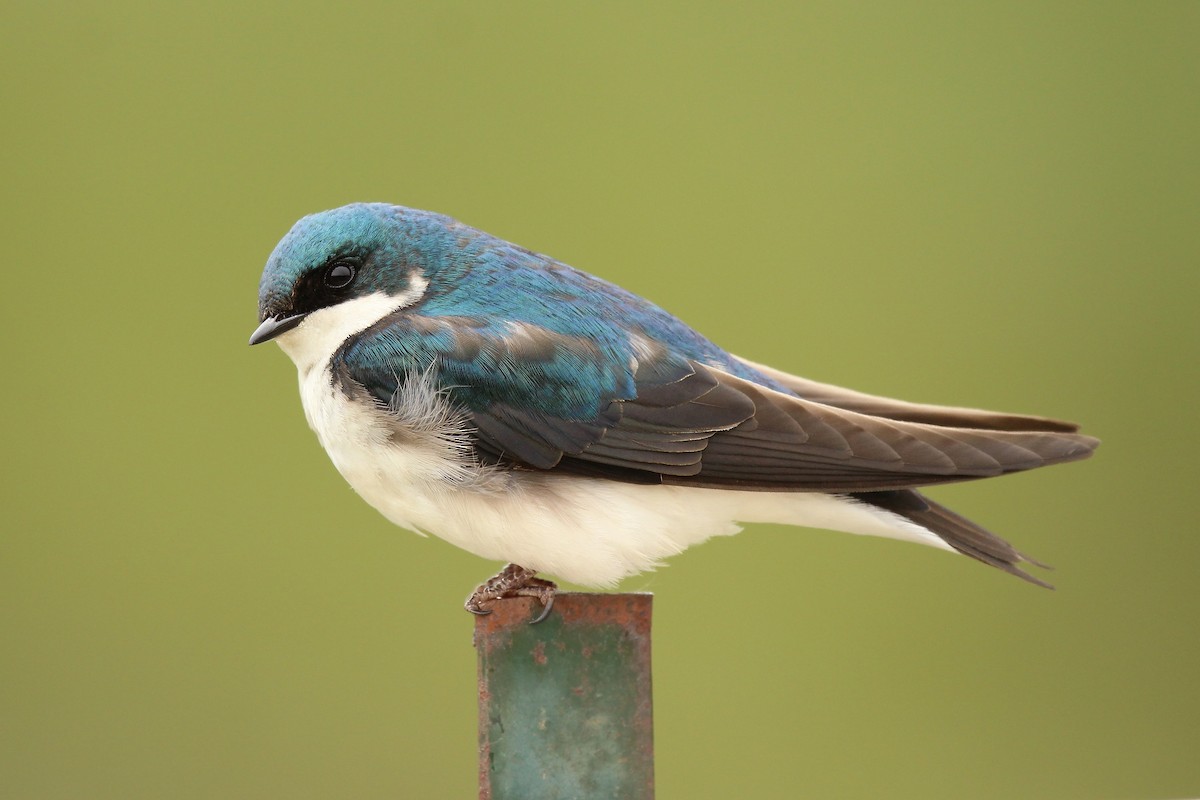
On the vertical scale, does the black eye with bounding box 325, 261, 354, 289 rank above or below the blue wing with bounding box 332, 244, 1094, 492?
above

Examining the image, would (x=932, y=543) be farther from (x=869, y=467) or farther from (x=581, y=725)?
(x=581, y=725)

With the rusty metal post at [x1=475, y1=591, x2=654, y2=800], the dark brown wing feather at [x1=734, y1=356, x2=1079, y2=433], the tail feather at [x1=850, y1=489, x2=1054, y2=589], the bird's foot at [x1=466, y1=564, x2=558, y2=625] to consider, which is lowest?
the rusty metal post at [x1=475, y1=591, x2=654, y2=800]

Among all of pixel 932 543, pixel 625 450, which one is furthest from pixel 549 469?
pixel 932 543

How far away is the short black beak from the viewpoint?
1.67 meters

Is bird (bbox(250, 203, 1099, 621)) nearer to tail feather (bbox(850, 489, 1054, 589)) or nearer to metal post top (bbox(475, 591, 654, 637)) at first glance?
tail feather (bbox(850, 489, 1054, 589))

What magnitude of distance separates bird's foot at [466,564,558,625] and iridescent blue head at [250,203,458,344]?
1.30 ft

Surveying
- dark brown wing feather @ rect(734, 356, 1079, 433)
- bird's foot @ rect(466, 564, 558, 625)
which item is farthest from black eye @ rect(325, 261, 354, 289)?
dark brown wing feather @ rect(734, 356, 1079, 433)

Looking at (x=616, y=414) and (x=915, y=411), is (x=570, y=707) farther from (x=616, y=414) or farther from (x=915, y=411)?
(x=915, y=411)

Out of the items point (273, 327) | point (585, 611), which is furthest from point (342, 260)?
point (585, 611)

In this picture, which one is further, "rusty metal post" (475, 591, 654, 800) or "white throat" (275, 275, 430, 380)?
"white throat" (275, 275, 430, 380)

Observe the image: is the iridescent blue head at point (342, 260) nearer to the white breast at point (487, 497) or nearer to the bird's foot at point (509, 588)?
the white breast at point (487, 497)

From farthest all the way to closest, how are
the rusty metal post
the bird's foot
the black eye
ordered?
the black eye → the bird's foot → the rusty metal post

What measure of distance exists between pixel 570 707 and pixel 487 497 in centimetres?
31

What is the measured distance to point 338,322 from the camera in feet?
5.65
